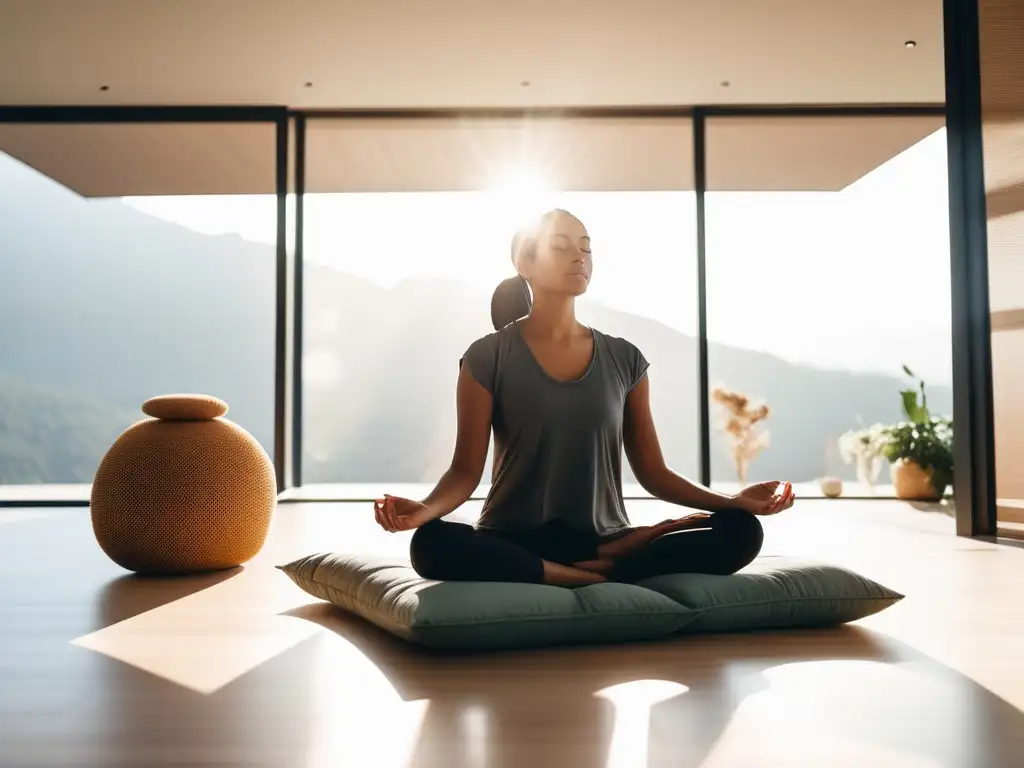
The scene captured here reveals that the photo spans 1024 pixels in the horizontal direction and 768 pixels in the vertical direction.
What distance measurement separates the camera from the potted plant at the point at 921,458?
17.9 feet

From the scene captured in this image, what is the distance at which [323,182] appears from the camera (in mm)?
5922

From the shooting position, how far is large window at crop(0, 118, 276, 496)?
5.76 m

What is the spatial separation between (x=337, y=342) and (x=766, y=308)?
8.81 feet

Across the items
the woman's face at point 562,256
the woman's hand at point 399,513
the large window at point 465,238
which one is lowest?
the woman's hand at point 399,513

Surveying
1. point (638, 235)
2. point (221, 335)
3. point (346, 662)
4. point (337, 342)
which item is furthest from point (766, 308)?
point (346, 662)

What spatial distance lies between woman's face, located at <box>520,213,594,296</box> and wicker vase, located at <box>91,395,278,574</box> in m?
1.23

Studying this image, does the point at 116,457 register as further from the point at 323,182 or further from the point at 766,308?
the point at 766,308

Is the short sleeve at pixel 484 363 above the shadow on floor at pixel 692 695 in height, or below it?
above

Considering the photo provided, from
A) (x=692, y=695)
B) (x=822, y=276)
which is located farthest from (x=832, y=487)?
(x=692, y=695)

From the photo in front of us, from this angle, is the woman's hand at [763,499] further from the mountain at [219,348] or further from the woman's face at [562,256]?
the mountain at [219,348]

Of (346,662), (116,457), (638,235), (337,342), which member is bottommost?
(346,662)

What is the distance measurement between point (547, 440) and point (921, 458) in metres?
4.18

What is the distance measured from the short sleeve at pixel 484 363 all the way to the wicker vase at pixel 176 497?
1062 millimetres

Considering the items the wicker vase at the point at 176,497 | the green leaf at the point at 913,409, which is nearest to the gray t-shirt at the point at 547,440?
the wicker vase at the point at 176,497
